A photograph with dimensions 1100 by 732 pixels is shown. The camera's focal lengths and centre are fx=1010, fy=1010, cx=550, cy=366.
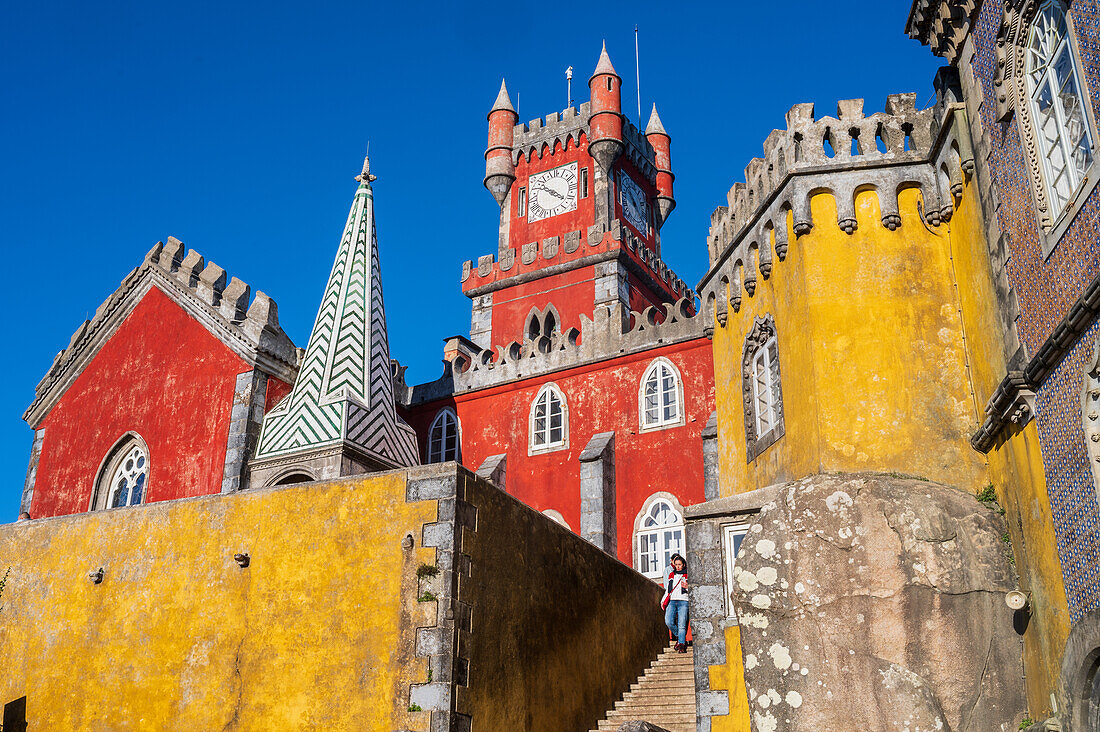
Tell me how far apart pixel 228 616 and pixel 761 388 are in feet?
24.1

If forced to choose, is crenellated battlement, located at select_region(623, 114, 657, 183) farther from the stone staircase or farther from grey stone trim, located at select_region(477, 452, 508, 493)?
the stone staircase

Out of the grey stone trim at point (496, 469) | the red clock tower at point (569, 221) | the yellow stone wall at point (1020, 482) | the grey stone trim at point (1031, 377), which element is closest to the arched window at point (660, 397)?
the grey stone trim at point (496, 469)

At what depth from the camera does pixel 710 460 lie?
17750 millimetres

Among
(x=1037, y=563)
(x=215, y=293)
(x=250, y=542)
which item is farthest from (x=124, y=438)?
(x=1037, y=563)

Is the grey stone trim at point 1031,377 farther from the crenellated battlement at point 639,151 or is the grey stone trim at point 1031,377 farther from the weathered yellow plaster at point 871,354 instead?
the crenellated battlement at point 639,151

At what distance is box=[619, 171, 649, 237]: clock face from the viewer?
35.0 metres

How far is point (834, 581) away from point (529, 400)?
11.7 metres

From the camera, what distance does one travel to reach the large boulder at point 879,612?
9.82 metres

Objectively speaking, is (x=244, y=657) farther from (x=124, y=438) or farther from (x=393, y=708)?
(x=124, y=438)

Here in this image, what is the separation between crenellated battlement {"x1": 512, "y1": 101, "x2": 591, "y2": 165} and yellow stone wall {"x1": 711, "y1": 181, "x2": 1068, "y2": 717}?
2336cm

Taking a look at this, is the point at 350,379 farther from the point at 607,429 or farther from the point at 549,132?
the point at 549,132

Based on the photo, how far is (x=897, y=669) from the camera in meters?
10.0

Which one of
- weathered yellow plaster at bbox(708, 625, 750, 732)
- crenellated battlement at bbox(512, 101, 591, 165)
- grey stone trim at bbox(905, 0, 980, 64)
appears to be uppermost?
crenellated battlement at bbox(512, 101, 591, 165)

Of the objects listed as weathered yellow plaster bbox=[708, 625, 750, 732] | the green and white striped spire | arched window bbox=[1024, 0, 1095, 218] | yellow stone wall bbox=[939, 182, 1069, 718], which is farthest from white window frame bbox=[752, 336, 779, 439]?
the green and white striped spire
